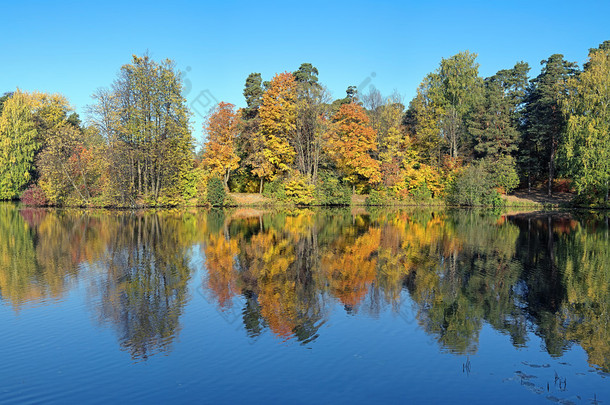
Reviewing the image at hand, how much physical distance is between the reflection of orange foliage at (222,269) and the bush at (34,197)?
3290 centimetres

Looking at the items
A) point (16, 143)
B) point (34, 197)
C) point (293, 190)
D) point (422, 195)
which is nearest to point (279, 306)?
point (293, 190)

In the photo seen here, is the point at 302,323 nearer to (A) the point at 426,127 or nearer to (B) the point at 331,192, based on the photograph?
(B) the point at 331,192

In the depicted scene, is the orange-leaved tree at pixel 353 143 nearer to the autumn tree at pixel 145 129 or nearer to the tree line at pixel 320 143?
the tree line at pixel 320 143

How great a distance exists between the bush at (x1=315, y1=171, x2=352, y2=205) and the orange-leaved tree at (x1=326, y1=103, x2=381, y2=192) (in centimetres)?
157

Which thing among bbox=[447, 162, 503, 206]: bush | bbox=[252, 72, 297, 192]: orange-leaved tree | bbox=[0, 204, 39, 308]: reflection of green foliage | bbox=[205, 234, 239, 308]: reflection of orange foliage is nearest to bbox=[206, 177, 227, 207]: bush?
bbox=[252, 72, 297, 192]: orange-leaved tree

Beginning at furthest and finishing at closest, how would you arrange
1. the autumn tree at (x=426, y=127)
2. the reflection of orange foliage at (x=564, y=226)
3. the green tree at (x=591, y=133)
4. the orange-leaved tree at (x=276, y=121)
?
the autumn tree at (x=426, y=127), the orange-leaved tree at (x=276, y=121), the green tree at (x=591, y=133), the reflection of orange foliage at (x=564, y=226)

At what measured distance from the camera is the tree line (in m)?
43.8

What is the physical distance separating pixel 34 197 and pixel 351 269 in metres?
43.3

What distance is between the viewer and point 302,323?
35.2ft

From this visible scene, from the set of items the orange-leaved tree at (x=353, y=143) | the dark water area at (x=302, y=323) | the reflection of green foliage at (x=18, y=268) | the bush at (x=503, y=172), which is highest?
the orange-leaved tree at (x=353, y=143)

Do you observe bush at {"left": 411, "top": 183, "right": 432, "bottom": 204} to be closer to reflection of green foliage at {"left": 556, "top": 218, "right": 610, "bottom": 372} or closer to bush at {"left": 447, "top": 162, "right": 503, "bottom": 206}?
bush at {"left": 447, "top": 162, "right": 503, "bottom": 206}

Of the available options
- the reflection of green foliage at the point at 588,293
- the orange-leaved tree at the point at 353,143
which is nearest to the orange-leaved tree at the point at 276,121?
the orange-leaved tree at the point at 353,143

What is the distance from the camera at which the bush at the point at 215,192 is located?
155 ft

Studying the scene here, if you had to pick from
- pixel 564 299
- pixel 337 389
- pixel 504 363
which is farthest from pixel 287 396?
pixel 564 299
